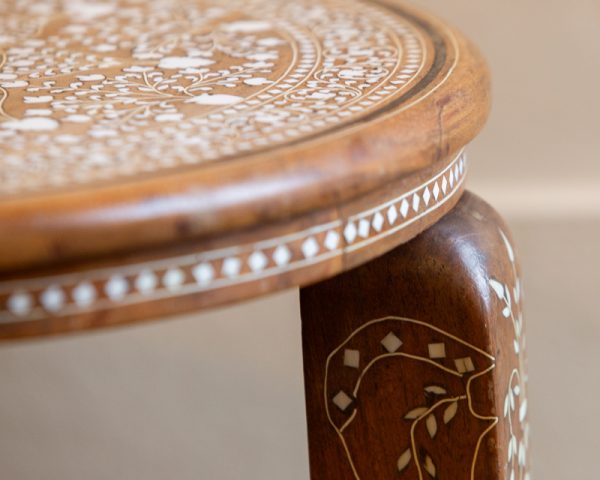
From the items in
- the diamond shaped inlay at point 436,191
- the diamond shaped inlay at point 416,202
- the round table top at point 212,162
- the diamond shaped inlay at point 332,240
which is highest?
the round table top at point 212,162

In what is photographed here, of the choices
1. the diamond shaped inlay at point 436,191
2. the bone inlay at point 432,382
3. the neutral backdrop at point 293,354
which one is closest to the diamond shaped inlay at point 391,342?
the bone inlay at point 432,382

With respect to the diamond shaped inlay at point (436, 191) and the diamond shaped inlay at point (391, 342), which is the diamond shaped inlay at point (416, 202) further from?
the diamond shaped inlay at point (391, 342)

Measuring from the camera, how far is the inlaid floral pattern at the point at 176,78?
0.52 m

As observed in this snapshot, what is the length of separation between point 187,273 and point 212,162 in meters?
0.05

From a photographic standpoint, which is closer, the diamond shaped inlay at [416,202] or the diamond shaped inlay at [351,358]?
the diamond shaped inlay at [416,202]

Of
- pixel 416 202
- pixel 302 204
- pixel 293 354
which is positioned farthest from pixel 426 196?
pixel 293 354

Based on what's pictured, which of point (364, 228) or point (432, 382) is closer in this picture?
point (364, 228)

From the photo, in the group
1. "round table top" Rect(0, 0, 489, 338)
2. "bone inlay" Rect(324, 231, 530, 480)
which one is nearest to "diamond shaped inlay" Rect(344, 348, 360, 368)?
"bone inlay" Rect(324, 231, 530, 480)

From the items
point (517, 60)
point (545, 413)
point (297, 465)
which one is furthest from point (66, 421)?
point (517, 60)

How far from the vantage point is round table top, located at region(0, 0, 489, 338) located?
45cm

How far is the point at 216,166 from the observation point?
1.57 ft

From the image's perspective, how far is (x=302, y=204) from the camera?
48 cm

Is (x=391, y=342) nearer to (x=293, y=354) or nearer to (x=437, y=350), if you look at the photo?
(x=437, y=350)

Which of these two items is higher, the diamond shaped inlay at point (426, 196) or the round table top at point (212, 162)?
the round table top at point (212, 162)
